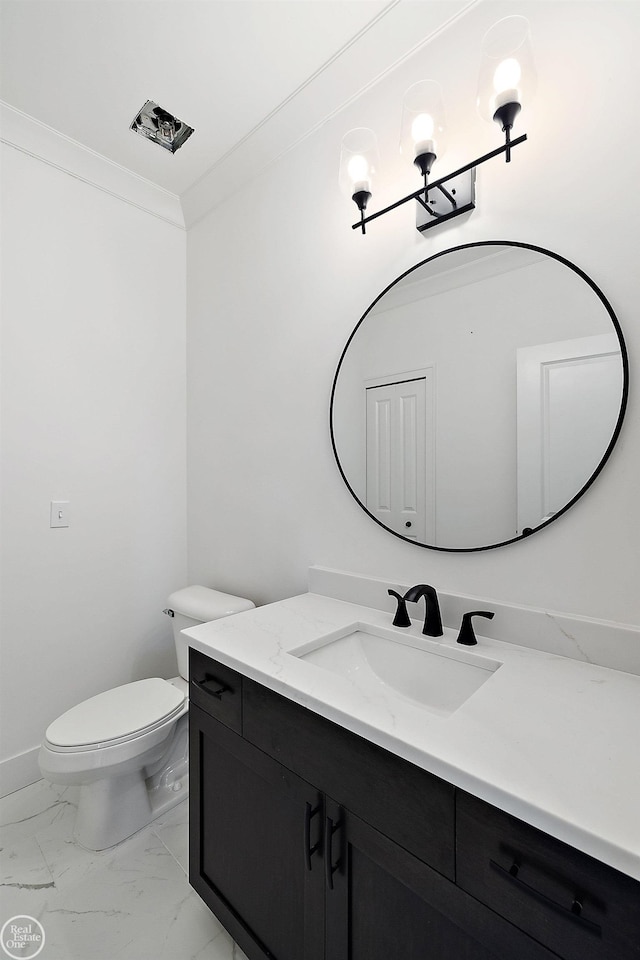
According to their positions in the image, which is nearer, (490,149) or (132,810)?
(490,149)

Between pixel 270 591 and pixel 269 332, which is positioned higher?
pixel 269 332

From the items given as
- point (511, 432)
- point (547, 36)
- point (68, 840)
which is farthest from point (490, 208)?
point (68, 840)

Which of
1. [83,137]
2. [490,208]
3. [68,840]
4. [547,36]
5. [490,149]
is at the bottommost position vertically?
[68,840]

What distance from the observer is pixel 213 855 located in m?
1.19

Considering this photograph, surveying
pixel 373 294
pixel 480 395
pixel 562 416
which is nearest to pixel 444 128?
pixel 373 294

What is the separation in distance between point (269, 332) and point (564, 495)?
4.16ft

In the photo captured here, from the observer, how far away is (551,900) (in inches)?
23.6

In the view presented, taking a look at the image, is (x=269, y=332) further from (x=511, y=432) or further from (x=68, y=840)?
(x=68, y=840)

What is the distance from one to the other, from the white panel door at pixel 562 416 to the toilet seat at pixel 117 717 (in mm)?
1324

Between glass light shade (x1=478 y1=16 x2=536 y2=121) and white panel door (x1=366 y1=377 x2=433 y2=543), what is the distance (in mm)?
679

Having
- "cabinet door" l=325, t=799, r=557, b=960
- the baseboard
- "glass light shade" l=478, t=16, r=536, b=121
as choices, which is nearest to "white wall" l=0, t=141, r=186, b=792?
the baseboard

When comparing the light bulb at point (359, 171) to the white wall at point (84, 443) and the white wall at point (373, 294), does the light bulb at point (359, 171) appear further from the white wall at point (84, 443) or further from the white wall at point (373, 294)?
the white wall at point (84, 443)

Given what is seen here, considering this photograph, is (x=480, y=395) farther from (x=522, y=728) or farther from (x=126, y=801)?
(x=126, y=801)

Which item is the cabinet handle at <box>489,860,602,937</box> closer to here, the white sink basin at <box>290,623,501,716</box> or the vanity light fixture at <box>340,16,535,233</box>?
the white sink basin at <box>290,623,501,716</box>
